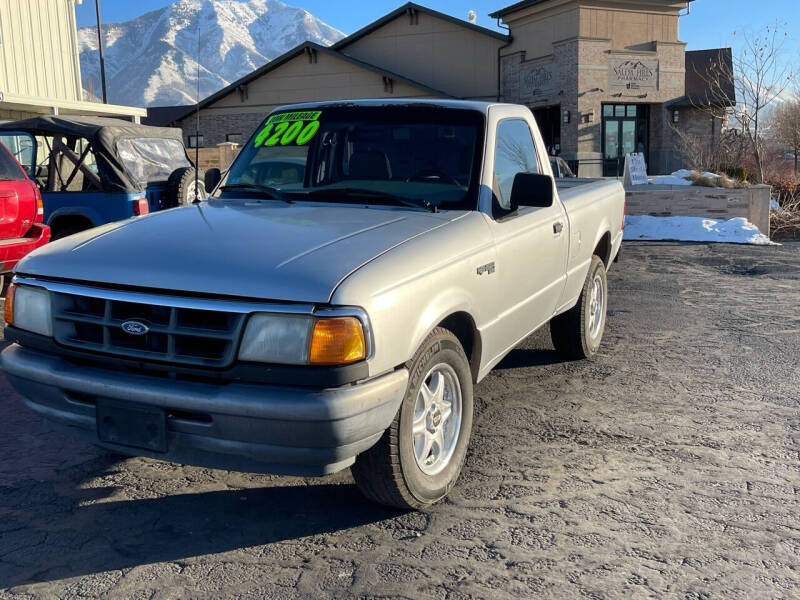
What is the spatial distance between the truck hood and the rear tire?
7.36 ft

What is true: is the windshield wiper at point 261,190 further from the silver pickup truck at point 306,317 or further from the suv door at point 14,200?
the suv door at point 14,200

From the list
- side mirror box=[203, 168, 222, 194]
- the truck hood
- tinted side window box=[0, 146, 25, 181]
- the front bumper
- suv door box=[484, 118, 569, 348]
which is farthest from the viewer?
tinted side window box=[0, 146, 25, 181]

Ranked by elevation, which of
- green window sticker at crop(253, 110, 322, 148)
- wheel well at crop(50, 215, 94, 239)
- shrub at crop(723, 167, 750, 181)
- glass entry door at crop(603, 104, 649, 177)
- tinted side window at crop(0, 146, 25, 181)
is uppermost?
glass entry door at crop(603, 104, 649, 177)

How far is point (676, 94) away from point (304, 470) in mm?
32121

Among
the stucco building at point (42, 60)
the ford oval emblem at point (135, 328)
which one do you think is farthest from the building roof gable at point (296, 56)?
the ford oval emblem at point (135, 328)

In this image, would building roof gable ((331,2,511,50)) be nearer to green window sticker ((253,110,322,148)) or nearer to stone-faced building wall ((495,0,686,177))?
stone-faced building wall ((495,0,686,177))

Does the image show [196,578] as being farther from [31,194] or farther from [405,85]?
[405,85]

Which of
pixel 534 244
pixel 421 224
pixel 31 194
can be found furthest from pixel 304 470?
pixel 31 194

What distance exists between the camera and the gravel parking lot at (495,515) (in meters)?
3.08

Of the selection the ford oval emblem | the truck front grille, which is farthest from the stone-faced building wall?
the ford oval emblem

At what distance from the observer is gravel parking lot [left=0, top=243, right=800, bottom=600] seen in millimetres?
3082

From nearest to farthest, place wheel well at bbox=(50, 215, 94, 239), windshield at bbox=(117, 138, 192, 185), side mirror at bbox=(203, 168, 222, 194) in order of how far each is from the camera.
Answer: side mirror at bbox=(203, 168, 222, 194)
wheel well at bbox=(50, 215, 94, 239)
windshield at bbox=(117, 138, 192, 185)

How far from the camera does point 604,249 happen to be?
6777mm

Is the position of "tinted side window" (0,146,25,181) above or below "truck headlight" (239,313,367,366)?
above
